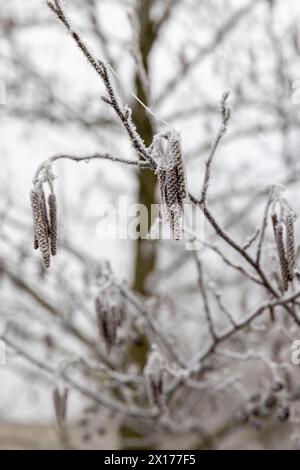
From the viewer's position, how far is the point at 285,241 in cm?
145

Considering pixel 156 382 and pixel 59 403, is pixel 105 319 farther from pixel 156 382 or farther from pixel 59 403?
pixel 59 403

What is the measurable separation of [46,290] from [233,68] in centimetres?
248

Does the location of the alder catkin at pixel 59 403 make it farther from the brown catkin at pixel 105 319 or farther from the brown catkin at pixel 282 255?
the brown catkin at pixel 282 255

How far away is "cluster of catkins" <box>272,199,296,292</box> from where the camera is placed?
4.67 ft

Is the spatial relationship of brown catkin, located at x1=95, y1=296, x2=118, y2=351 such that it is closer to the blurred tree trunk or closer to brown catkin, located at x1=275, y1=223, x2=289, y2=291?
brown catkin, located at x1=275, y1=223, x2=289, y2=291

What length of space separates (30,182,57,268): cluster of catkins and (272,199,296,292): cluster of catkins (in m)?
0.60

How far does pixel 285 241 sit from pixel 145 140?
3393 mm

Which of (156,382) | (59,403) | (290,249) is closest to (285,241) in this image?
(290,249)

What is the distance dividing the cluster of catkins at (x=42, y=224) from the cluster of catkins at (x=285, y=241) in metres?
0.60

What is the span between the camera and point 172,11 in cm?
450

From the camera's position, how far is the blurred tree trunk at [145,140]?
15.1ft

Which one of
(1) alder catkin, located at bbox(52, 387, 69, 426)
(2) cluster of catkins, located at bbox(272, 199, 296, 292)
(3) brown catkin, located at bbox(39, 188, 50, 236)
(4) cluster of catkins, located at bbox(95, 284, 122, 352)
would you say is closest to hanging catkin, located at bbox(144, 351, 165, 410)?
(4) cluster of catkins, located at bbox(95, 284, 122, 352)

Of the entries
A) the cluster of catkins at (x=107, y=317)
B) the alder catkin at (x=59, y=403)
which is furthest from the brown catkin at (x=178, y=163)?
the alder catkin at (x=59, y=403)

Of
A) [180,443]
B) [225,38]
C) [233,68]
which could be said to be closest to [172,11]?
[225,38]
